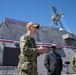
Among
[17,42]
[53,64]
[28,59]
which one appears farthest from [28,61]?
[17,42]

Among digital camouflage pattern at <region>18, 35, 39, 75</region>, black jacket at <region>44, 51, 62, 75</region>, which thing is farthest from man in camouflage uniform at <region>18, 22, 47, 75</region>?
black jacket at <region>44, 51, 62, 75</region>

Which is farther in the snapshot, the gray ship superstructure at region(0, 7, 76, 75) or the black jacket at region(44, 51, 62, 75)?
the gray ship superstructure at region(0, 7, 76, 75)

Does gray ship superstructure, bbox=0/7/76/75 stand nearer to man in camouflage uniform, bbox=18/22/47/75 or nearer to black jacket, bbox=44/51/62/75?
black jacket, bbox=44/51/62/75

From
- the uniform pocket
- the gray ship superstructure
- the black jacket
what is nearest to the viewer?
the uniform pocket

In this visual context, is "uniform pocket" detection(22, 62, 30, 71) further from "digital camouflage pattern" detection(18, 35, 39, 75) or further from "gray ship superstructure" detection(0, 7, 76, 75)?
"gray ship superstructure" detection(0, 7, 76, 75)

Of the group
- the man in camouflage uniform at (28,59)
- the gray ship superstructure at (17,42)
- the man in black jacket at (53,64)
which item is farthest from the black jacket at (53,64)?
the gray ship superstructure at (17,42)

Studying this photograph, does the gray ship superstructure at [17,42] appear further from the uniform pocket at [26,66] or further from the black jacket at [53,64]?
the uniform pocket at [26,66]

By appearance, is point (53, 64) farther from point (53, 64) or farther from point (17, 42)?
point (17, 42)

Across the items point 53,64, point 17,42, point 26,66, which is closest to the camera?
point 26,66

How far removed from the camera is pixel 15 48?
1661 cm

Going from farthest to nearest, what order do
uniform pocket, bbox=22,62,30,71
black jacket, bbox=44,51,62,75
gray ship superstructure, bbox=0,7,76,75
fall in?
gray ship superstructure, bbox=0,7,76,75
black jacket, bbox=44,51,62,75
uniform pocket, bbox=22,62,30,71

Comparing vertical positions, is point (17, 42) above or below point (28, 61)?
above

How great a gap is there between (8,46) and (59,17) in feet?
48.5

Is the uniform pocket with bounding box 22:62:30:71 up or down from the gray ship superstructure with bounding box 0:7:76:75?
down
